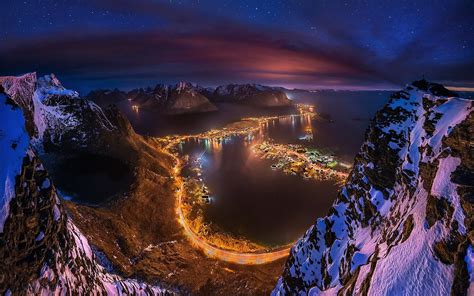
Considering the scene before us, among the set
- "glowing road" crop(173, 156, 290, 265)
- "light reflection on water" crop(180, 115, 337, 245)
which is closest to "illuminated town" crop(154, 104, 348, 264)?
"glowing road" crop(173, 156, 290, 265)

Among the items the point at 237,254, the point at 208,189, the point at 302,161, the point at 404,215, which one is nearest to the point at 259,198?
the point at 208,189

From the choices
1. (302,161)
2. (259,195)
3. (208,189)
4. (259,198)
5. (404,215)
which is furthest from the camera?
(302,161)

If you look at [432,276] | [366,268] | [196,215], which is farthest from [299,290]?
[196,215]

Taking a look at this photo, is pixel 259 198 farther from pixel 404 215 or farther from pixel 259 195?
pixel 404 215

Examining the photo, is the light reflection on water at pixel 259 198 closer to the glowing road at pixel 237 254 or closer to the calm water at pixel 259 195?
the calm water at pixel 259 195

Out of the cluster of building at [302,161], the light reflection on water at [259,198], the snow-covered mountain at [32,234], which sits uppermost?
the snow-covered mountain at [32,234]

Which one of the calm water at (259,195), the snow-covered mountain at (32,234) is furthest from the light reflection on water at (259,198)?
the snow-covered mountain at (32,234)

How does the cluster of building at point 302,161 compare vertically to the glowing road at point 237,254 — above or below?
above

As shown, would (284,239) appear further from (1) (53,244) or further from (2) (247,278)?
(1) (53,244)
